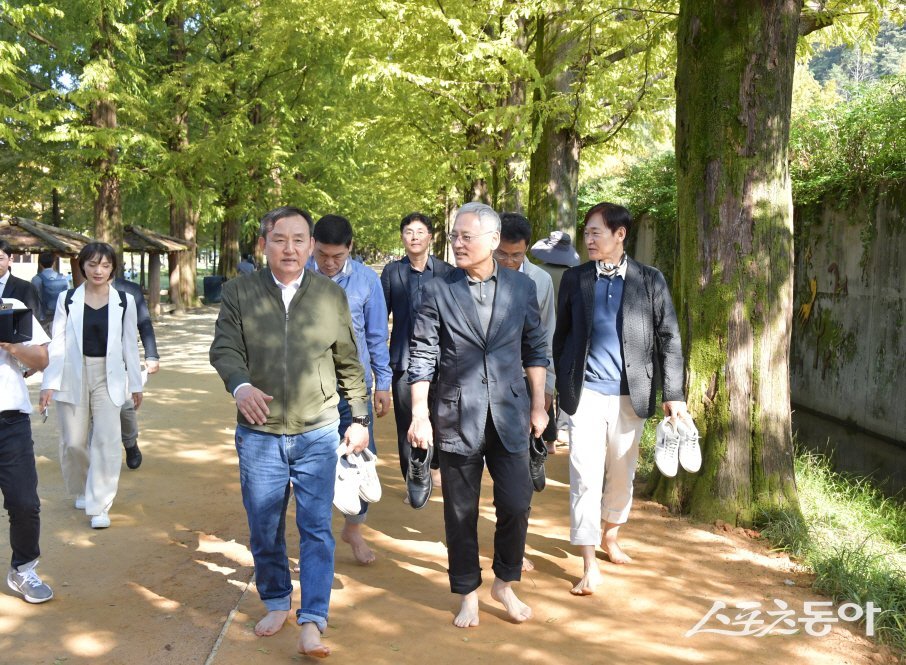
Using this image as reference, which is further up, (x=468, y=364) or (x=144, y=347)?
(x=468, y=364)

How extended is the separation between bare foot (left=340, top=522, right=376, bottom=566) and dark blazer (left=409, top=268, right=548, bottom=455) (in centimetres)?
141

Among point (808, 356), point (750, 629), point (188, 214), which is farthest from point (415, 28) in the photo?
point (188, 214)

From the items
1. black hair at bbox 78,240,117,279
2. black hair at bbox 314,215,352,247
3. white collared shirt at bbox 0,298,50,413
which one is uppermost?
black hair at bbox 314,215,352,247

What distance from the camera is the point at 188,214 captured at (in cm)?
2792

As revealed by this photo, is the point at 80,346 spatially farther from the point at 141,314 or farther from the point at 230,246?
the point at 230,246

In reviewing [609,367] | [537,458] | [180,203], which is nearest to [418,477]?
[537,458]

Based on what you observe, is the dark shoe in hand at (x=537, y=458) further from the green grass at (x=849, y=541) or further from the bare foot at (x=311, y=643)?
the green grass at (x=849, y=541)

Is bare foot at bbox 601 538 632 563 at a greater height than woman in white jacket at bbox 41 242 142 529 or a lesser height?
lesser

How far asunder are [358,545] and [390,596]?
0.63 meters

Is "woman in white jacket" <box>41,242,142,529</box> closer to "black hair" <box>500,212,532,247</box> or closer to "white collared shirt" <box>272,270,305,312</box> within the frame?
"white collared shirt" <box>272,270,305,312</box>

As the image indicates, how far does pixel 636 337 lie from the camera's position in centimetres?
514

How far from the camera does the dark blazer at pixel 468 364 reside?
4.37 metres

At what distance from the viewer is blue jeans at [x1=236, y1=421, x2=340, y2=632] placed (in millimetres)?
4125

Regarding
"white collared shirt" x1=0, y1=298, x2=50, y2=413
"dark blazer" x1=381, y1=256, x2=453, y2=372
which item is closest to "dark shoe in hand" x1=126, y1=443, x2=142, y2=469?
"dark blazer" x1=381, y1=256, x2=453, y2=372
